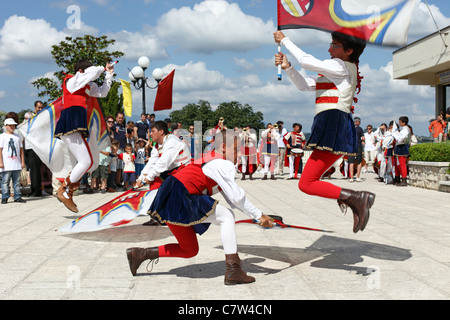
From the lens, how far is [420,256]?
16.7ft

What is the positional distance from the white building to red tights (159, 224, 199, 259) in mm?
21029

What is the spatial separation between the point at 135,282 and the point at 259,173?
18.5 meters

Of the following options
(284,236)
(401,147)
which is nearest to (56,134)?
(284,236)

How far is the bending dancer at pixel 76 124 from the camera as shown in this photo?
23.8 ft

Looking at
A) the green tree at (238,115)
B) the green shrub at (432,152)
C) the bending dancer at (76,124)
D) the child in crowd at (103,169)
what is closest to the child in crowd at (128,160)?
the child in crowd at (103,169)

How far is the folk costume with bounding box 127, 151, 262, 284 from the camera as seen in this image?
4.01 metres

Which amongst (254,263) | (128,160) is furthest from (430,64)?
(254,263)

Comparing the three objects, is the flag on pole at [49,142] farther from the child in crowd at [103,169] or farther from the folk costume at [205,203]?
the folk costume at [205,203]

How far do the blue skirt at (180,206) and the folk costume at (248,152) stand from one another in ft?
45.0

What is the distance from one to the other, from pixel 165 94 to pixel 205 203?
7.09 metres

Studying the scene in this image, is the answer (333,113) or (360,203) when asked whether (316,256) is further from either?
(333,113)

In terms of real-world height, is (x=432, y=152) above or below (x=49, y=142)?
below

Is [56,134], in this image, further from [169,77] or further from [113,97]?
[113,97]

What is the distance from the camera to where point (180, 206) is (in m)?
4.04
